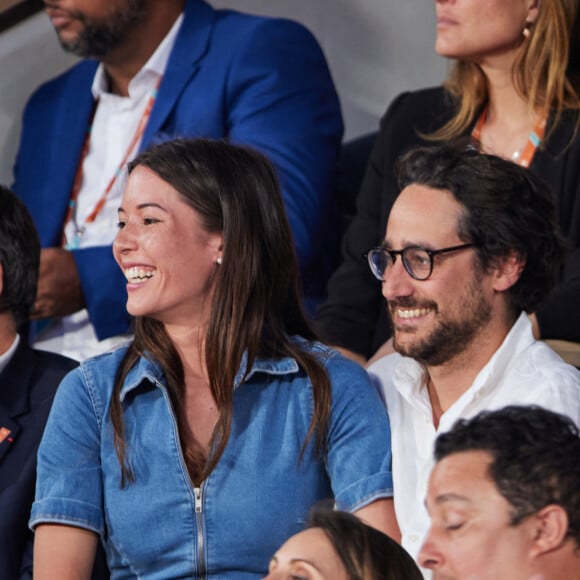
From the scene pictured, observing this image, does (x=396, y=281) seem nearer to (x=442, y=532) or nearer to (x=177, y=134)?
(x=442, y=532)

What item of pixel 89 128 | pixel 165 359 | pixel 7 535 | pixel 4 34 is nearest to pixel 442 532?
pixel 165 359

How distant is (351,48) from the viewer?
3.53m

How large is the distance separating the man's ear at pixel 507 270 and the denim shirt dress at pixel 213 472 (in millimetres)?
255

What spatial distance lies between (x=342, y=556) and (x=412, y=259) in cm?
69

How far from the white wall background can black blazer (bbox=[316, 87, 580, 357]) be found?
734 millimetres

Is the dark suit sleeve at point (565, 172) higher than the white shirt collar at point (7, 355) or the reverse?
higher

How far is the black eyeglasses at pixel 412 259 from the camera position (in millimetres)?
2033

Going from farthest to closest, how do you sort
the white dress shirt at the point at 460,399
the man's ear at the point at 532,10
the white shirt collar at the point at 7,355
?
the man's ear at the point at 532,10, the white shirt collar at the point at 7,355, the white dress shirt at the point at 460,399

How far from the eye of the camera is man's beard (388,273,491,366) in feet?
6.60

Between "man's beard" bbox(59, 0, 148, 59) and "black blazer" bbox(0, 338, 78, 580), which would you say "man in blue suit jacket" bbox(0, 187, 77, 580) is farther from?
"man's beard" bbox(59, 0, 148, 59)

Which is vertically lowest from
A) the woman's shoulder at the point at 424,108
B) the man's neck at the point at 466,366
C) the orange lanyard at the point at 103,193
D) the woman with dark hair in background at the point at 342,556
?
the orange lanyard at the point at 103,193

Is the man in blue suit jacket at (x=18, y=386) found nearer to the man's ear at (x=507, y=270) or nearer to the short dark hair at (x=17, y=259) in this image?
the short dark hair at (x=17, y=259)

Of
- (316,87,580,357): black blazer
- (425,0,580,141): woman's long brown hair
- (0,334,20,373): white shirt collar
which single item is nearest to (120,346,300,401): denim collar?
(316,87,580,357): black blazer

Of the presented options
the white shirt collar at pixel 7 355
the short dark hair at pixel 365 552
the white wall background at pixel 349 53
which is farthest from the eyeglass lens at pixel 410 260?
the white wall background at pixel 349 53
